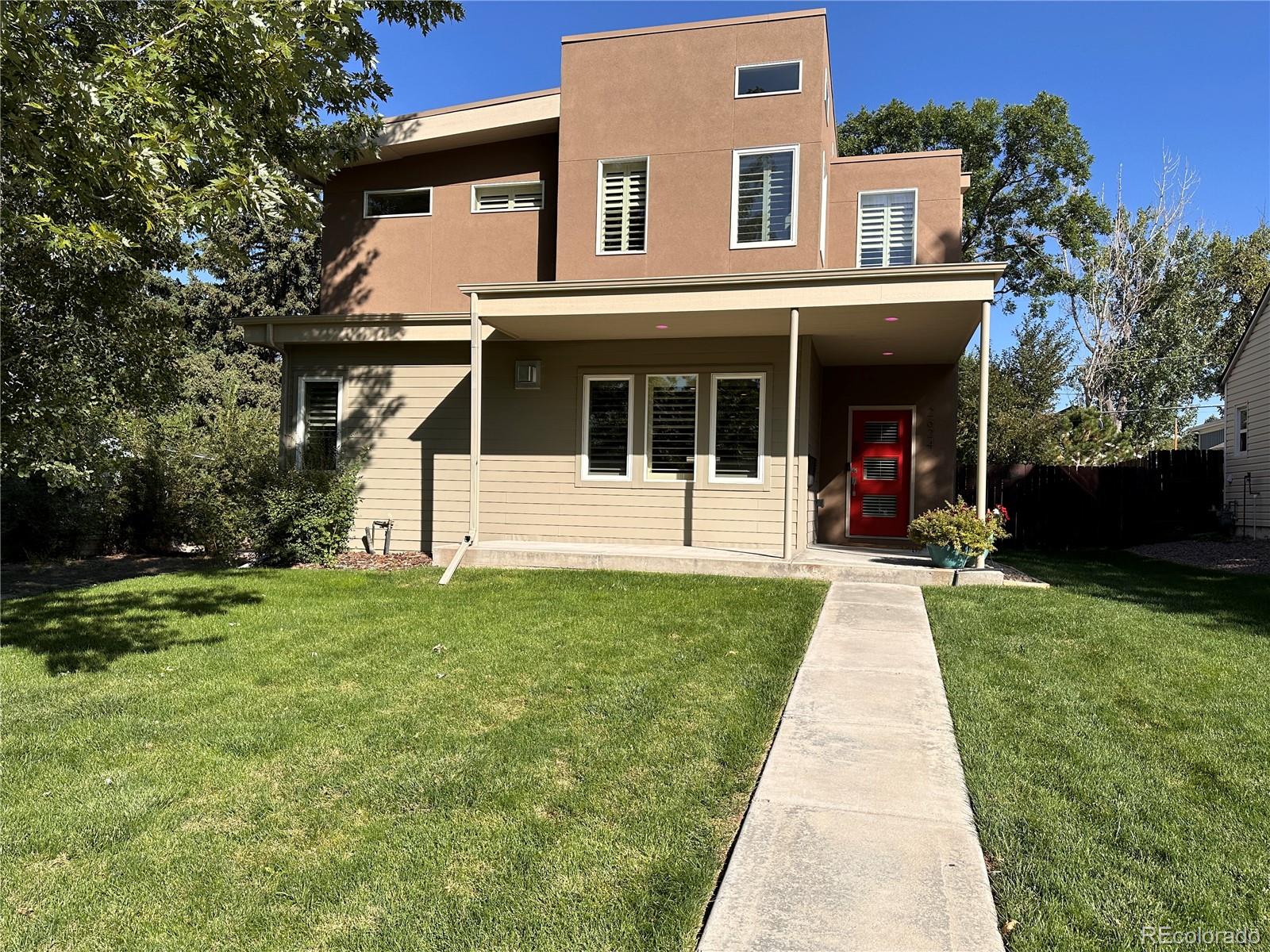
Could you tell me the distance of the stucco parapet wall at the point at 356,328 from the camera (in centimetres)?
1016

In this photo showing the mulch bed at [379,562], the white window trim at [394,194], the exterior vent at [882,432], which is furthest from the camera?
the exterior vent at [882,432]

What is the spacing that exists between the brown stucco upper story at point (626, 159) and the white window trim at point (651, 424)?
4.40 ft

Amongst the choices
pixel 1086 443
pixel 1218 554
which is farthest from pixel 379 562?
pixel 1086 443

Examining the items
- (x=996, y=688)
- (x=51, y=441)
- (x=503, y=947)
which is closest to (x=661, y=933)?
(x=503, y=947)

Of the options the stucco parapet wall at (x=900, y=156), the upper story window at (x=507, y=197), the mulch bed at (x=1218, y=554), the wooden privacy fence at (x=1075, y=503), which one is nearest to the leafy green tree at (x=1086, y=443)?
the wooden privacy fence at (x=1075, y=503)

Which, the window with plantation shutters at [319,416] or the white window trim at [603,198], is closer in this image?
the white window trim at [603,198]

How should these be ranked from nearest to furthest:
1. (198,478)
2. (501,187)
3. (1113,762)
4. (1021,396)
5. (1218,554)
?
(1113,762), (501,187), (198,478), (1218,554), (1021,396)

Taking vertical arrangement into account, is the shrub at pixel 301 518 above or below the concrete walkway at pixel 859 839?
above

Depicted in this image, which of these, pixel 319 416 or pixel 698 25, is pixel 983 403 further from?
pixel 319 416

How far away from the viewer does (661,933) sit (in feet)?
7.14

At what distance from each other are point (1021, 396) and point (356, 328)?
52.8 feet

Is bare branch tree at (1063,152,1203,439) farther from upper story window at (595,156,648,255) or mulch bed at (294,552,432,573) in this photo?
mulch bed at (294,552,432,573)

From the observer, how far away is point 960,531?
7.89m

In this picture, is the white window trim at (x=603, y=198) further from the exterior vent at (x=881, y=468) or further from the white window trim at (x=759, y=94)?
the exterior vent at (x=881, y=468)
